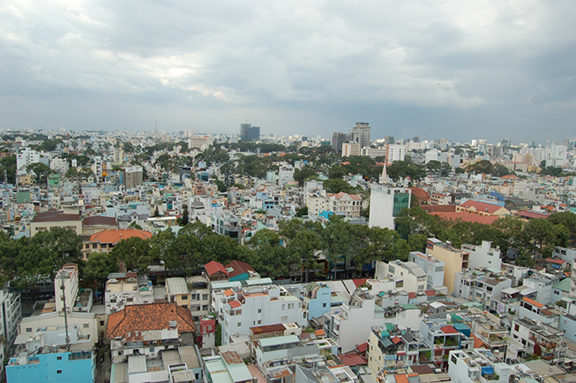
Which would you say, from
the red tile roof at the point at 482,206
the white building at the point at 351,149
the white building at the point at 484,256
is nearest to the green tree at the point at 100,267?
the white building at the point at 484,256

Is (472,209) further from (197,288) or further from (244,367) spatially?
(244,367)

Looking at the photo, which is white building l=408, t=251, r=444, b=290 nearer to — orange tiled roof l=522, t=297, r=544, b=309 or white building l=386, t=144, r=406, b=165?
orange tiled roof l=522, t=297, r=544, b=309

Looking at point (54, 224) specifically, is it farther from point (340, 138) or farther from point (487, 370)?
point (340, 138)

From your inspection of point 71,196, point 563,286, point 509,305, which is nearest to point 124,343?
point 509,305


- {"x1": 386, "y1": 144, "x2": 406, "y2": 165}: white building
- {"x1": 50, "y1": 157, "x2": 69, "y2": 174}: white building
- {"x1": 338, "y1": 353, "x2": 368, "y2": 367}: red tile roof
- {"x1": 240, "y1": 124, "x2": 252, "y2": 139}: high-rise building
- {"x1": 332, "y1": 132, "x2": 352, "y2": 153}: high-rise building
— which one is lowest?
{"x1": 338, "y1": 353, "x2": 368, "y2": 367}: red tile roof

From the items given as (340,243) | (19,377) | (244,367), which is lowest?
(19,377)

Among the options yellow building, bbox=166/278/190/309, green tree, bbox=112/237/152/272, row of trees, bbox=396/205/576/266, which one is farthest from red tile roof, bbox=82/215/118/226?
row of trees, bbox=396/205/576/266

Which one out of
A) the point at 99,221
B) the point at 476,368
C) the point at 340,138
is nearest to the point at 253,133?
the point at 340,138
